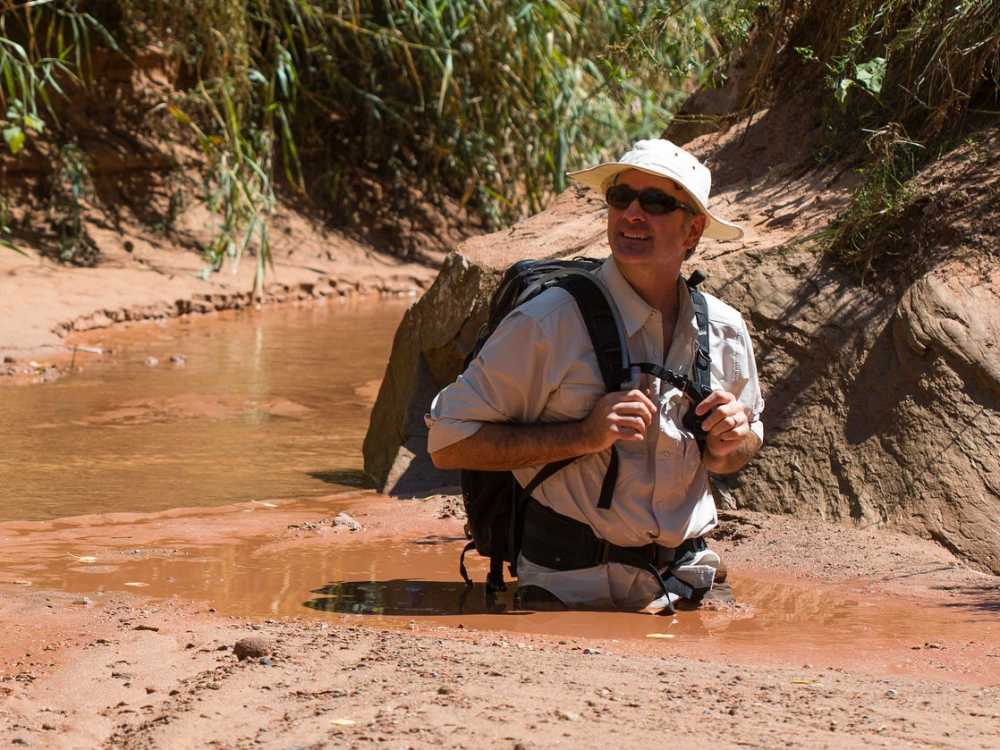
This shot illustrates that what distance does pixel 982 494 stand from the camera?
4.75 m

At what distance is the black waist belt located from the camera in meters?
4.01

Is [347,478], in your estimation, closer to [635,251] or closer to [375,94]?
[635,251]

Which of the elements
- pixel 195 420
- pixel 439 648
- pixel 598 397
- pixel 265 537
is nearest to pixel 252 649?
pixel 439 648

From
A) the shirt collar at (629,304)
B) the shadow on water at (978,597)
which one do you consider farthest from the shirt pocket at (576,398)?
the shadow on water at (978,597)

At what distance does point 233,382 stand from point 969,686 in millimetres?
5903

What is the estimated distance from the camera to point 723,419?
3836mm

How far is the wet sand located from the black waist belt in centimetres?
15

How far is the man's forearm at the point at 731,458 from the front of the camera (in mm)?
3969

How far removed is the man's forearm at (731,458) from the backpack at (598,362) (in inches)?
2.0

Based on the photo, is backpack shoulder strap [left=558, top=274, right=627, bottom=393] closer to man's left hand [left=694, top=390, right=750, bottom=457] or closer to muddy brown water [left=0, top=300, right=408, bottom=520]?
man's left hand [left=694, top=390, right=750, bottom=457]

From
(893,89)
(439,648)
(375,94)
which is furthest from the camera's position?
(375,94)

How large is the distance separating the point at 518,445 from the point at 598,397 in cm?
23

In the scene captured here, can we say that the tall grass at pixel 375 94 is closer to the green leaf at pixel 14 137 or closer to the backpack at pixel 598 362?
the green leaf at pixel 14 137

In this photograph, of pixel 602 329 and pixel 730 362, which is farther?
pixel 730 362
